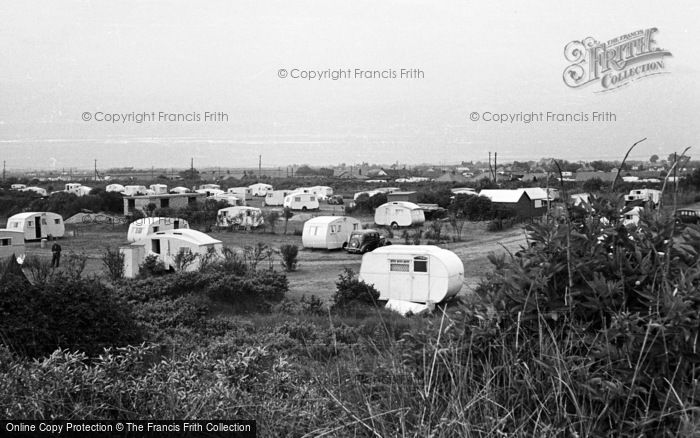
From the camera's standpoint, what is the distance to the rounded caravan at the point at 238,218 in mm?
27969

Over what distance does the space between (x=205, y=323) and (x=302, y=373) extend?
23.9 feet

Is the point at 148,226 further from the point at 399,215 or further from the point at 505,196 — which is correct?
the point at 505,196

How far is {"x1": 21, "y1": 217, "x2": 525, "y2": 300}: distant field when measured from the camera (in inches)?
640

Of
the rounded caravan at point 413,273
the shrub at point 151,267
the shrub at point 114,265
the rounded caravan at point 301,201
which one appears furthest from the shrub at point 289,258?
the rounded caravan at point 301,201

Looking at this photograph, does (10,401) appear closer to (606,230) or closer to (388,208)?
(606,230)

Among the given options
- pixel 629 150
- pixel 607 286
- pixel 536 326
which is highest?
pixel 629 150

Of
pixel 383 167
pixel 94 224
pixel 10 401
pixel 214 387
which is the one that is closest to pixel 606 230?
pixel 214 387

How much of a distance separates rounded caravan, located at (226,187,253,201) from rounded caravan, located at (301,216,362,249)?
1847cm

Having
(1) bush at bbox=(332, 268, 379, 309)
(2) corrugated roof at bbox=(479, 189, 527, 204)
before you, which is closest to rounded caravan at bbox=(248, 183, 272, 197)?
(2) corrugated roof at bbox=(479, 189, 527, 204)

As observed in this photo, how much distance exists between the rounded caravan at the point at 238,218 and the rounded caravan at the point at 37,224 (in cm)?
628

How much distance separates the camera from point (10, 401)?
76.5 inches

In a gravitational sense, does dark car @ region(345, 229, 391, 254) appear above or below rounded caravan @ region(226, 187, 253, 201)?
below

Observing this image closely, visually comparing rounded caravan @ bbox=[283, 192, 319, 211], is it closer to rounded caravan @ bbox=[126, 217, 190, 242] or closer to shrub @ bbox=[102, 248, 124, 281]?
rounded caravan @ bbox=[126, 217, 190, 242]

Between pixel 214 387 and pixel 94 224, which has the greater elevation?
pixel 214 387
